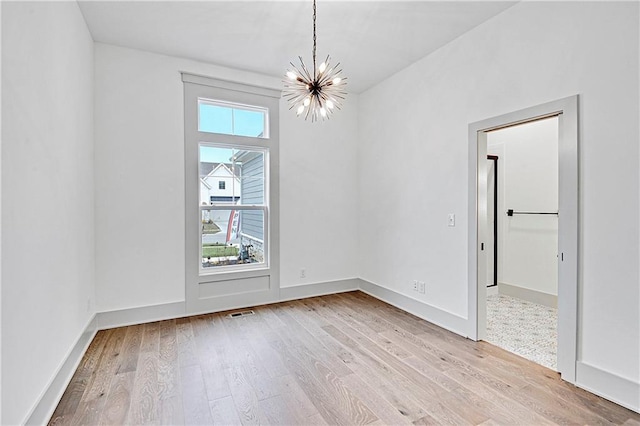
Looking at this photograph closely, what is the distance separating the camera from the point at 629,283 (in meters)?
2.08

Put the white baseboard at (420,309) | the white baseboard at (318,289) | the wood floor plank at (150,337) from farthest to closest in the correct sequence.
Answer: the white baseboard at (318,289), the white baseboard at (420,309), the wood floor plank at (150,337)

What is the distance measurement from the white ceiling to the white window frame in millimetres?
370

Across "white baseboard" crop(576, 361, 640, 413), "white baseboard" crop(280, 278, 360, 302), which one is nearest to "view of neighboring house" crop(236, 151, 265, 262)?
"white baseboard" crop(280, 278, 360, 302)

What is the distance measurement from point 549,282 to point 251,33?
4.60m

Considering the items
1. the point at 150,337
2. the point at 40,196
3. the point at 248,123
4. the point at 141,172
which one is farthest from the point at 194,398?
the point at 248,123

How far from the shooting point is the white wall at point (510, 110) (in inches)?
82.7

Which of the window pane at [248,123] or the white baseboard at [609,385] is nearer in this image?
the white baseboard at [609,385]

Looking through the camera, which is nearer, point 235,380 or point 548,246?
point 235,380

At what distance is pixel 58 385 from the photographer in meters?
2.16

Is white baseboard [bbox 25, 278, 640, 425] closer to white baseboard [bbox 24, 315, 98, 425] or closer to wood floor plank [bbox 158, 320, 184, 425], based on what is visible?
white baseboard [bbox 24, 315, 98, 425]

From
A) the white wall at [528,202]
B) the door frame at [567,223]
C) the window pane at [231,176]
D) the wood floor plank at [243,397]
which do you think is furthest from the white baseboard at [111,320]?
the door frame at [567,223]

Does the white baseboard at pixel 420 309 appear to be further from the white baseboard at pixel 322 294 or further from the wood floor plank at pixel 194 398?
the wood floor plank at pixel 194 398

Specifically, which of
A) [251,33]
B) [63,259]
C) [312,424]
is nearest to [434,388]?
[312,424]

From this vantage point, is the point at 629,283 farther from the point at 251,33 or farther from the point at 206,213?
the point at 206,213
